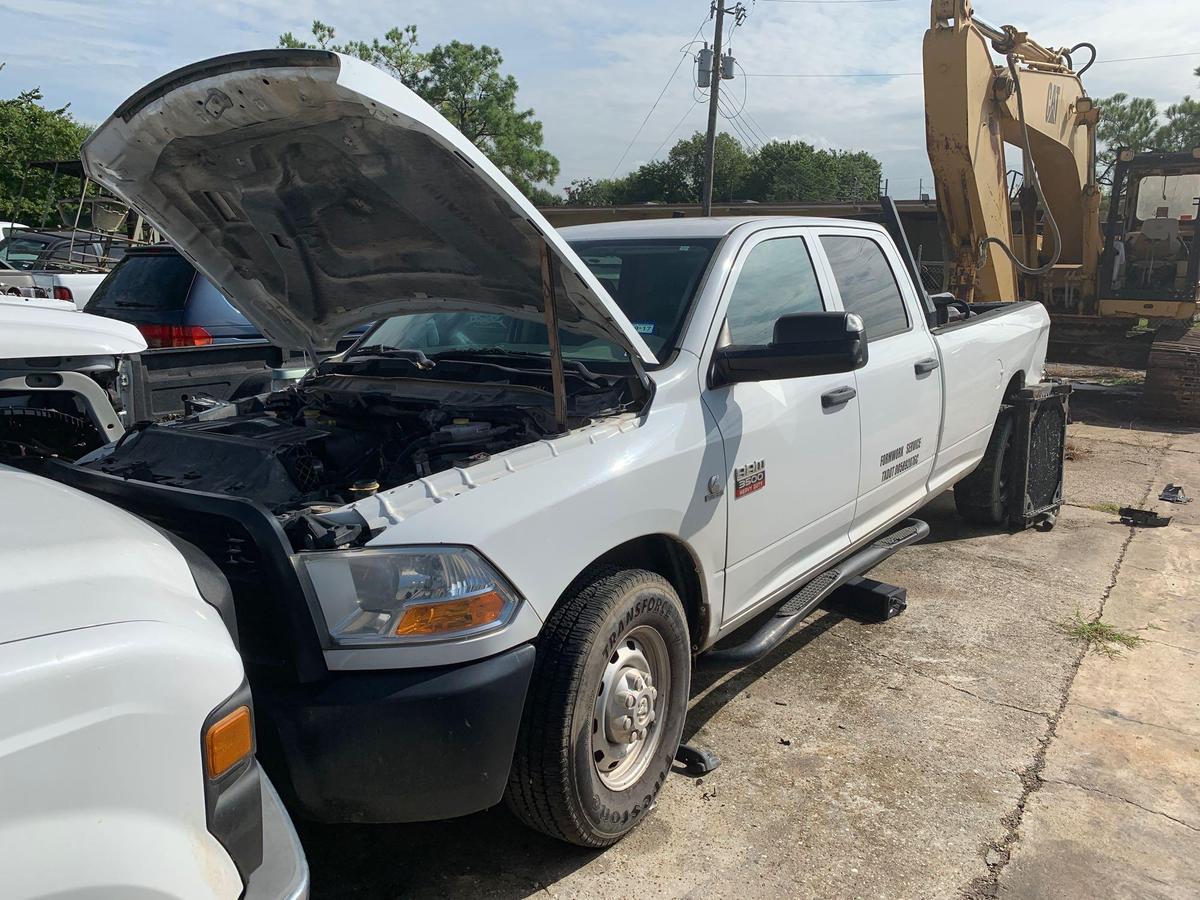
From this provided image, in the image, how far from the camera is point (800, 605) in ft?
12.2

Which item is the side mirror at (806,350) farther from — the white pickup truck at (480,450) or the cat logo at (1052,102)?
the cat logo at (1052,102)

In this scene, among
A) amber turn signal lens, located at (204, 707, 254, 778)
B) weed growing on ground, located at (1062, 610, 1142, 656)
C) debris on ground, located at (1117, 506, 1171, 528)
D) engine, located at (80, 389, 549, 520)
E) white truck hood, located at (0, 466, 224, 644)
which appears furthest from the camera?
debris on ground, located at (1117, 506, 1171, 528)

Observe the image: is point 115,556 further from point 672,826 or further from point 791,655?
point 791,655

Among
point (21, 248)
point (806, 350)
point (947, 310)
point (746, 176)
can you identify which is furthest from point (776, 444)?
point (746, 176)

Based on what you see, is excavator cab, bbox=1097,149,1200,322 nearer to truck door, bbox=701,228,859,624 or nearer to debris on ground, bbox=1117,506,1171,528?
debris on ground, bbox=1117,506,1171,528

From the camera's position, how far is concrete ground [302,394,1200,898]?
9.34 ft

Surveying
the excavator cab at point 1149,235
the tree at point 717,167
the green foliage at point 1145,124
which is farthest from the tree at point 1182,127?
the excavator cab at point 1149,235

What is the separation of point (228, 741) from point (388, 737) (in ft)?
2.26

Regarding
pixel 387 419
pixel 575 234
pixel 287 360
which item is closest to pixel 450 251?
pixel 387 419

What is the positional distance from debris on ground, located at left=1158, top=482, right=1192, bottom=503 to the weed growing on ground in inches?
114

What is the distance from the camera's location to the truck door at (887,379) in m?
4.24

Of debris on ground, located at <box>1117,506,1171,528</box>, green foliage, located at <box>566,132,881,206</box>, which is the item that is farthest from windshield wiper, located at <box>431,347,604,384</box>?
green foliage, located at <box>566,132,881,206</box>

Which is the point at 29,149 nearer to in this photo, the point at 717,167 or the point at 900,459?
the point at 900,459

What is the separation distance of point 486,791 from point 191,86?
2.02 meters
